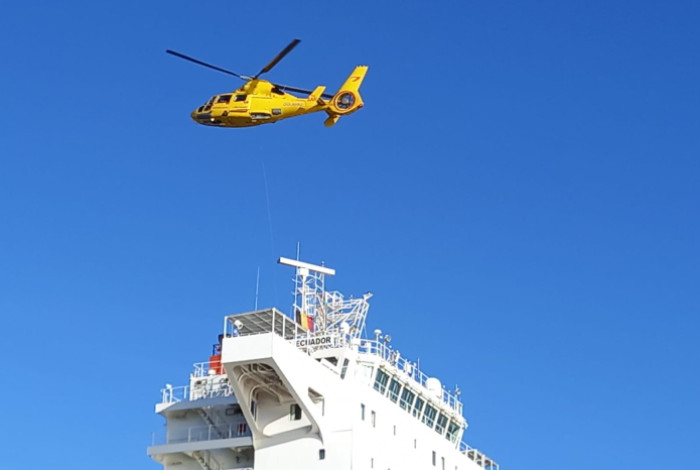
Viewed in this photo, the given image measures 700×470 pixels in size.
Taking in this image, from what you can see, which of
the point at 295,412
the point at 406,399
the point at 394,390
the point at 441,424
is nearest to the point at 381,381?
the point at 394,390

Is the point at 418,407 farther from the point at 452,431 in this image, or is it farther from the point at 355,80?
the point at 355,80

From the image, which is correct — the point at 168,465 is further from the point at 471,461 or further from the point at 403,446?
the point at 471,461

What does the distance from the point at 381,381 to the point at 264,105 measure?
463 inches

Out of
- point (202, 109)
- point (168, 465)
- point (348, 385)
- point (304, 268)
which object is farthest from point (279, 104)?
point (168, 465)

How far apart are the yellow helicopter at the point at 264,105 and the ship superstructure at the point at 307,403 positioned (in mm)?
6622

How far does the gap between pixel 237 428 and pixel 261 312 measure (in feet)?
14.8

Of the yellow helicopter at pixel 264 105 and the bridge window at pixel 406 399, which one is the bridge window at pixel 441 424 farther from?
the yellow helicopter at pixel 264 105

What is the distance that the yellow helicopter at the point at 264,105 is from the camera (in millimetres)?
49000

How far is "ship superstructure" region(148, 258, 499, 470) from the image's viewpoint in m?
44.2

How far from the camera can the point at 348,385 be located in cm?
4588

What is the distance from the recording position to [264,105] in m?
49.2

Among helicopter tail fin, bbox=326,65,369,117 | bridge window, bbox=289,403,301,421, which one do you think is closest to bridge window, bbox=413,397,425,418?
bridge window, bbox=289,403,301,421

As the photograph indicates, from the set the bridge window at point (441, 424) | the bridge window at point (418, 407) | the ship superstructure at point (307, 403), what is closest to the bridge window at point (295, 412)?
the ship superstructure at point (307, 403)

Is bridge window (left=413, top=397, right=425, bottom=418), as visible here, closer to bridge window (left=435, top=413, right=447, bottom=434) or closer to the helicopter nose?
bridge window (left=435, top=413, right=447, bottom=434)
